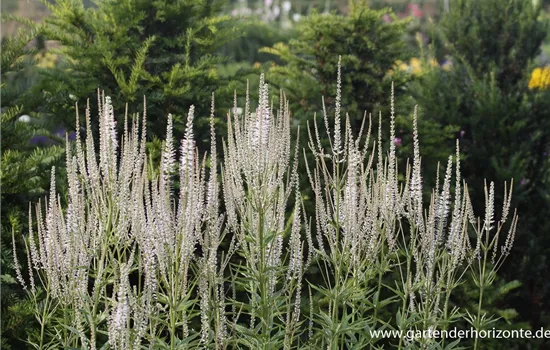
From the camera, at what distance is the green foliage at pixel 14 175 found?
4.43m

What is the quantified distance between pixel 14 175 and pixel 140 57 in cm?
116

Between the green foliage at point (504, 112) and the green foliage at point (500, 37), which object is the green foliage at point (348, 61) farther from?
the green foliage at point (500, 37)

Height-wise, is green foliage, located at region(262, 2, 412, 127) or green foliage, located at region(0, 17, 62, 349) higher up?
green foliage, located at region(262, 2, 412, 127)

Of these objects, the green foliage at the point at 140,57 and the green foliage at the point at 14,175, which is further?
the green foliage at the point at 140,57

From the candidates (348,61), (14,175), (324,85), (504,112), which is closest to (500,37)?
(504,112)

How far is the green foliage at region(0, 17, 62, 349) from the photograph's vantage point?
4.43 m

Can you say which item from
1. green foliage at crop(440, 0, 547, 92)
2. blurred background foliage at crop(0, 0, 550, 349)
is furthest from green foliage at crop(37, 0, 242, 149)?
green foliage at crop(440, 0, 547, 92)

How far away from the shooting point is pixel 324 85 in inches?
232

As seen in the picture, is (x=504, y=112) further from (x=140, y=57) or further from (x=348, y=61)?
(x=140, y=57)

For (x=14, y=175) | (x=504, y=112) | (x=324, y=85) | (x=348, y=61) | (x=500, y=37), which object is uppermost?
(x=500, y=37)

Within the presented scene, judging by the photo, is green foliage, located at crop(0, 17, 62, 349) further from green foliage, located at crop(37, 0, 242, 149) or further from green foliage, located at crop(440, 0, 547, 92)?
green foliage, located at crop(440, 0, 547, 92)

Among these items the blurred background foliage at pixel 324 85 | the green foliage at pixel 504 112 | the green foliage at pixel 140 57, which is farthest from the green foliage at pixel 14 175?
the green foliage at pixel 504 112

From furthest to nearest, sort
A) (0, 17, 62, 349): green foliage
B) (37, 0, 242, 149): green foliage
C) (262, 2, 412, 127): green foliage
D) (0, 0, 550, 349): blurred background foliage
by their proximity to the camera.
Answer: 1. (262, 2, 412, 127): green foliage
2. (37, 0, 242, 149): green foliage
3. (0, 0, 550, 349): blurred background foliage
4. (0, 17, 62, 349): green foliage

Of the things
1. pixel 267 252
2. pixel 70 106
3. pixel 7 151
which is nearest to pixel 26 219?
pixel 7 151
